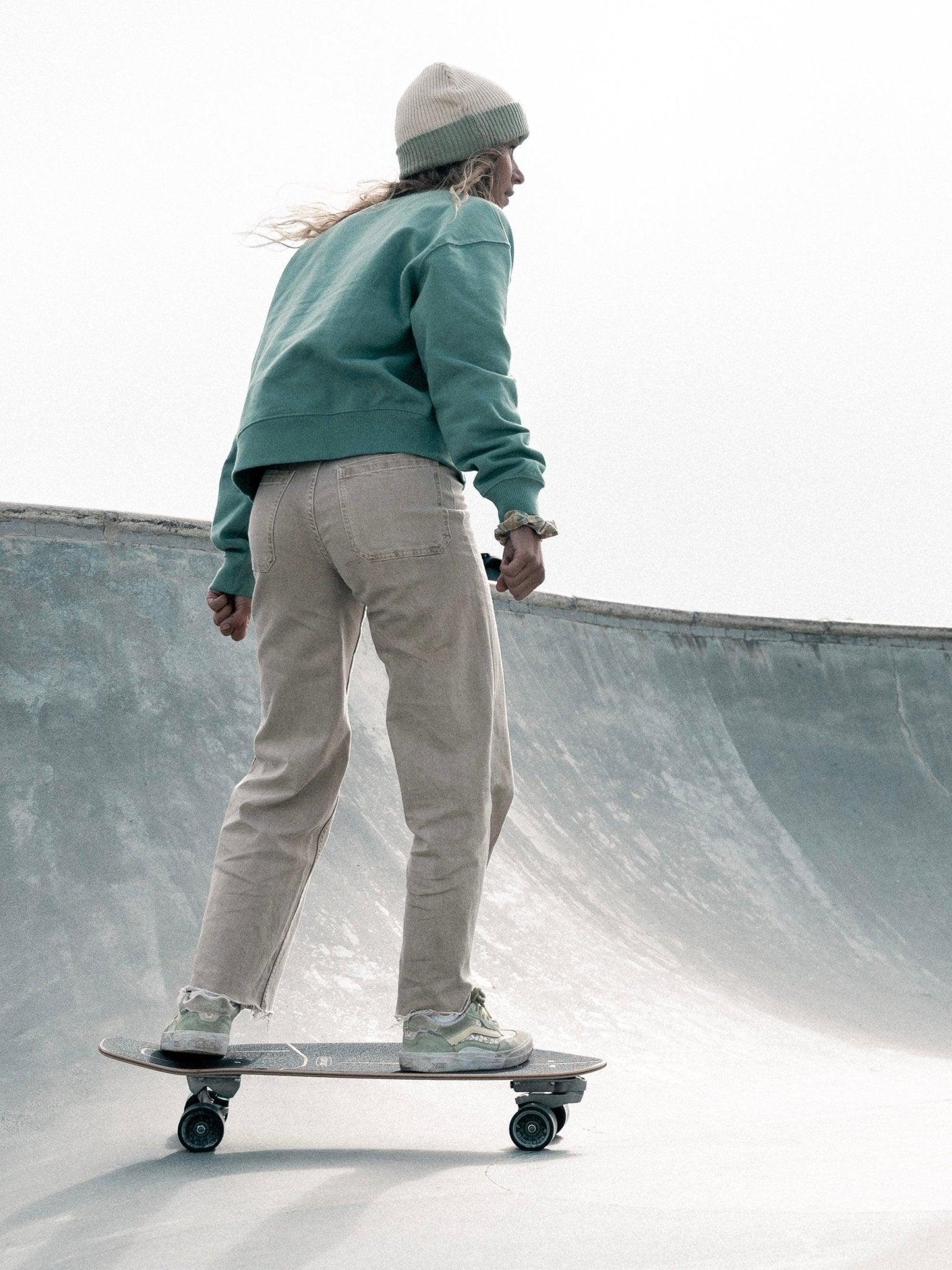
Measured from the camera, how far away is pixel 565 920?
4180 mm

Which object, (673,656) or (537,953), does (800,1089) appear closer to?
(537,953)

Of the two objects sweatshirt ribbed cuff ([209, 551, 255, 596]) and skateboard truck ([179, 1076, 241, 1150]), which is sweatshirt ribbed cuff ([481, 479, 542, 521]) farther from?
skateboard truck ([179, 1076, 241, 1150])

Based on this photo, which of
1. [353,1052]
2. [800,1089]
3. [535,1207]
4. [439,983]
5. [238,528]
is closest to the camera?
[535,1207]

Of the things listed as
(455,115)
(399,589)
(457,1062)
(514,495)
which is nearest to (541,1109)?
(457,1062)

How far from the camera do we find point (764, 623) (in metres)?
8.16

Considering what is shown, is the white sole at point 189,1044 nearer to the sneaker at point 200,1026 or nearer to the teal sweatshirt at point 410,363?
the sneaker at point 200,1026

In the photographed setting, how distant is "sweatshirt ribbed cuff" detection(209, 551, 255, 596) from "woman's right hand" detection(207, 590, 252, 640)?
1cm

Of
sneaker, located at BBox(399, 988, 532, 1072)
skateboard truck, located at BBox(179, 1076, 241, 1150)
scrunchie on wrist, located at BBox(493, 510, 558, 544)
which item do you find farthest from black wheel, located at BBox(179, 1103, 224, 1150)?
scrunchie on wrist, located at BBox(493, 510, 558, 544)

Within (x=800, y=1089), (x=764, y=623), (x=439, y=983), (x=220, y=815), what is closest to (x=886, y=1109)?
(x=800, y=1089)

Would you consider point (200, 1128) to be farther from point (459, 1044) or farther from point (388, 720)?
point (388, 720)

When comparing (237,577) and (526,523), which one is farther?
(237,577)

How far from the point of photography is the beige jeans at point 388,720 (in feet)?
7.33

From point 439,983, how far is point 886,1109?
1.08m

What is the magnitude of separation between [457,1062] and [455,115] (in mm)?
1852
